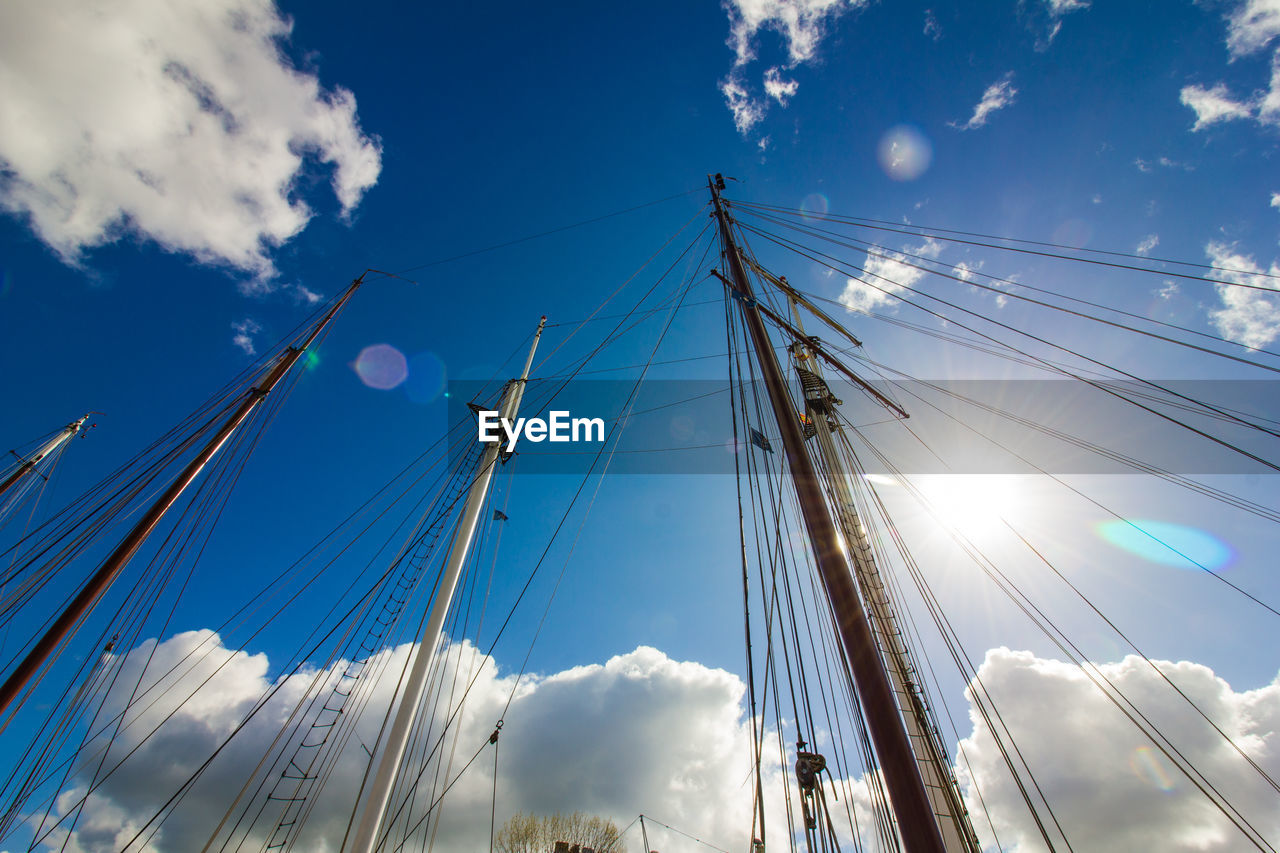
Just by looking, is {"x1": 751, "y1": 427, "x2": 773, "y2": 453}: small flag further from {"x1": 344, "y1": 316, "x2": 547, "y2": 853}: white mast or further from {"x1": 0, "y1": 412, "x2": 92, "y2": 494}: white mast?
{"x1": 0, "y1": 412, "x2": 92, "y2": 494}: white mast

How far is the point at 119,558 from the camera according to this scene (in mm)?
7102

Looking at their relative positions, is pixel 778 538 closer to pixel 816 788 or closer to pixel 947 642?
pixel 816 788

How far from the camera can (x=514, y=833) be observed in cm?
2638

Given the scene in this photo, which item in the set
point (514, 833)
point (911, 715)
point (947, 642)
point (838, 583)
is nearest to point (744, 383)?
point (838, 583)

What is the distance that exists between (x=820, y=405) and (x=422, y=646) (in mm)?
16616

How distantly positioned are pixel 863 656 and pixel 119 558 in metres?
10.8

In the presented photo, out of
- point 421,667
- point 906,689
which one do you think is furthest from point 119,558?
point 906,689

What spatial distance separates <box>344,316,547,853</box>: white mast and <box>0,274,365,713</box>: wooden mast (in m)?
4.90

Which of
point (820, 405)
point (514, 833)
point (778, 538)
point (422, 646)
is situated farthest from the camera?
point (514, 833)

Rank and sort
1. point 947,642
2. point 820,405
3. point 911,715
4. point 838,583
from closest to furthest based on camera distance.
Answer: point 838,583, point 947,642, point 911,715, point 820,405

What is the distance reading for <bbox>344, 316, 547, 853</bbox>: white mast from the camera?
7711mm

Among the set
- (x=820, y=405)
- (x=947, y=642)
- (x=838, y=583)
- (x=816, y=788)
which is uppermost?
(x=820, y=405)

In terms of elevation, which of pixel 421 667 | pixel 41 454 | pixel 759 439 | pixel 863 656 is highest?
pixel 41 454

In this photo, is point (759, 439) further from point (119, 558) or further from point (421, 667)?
point (119, 558)
